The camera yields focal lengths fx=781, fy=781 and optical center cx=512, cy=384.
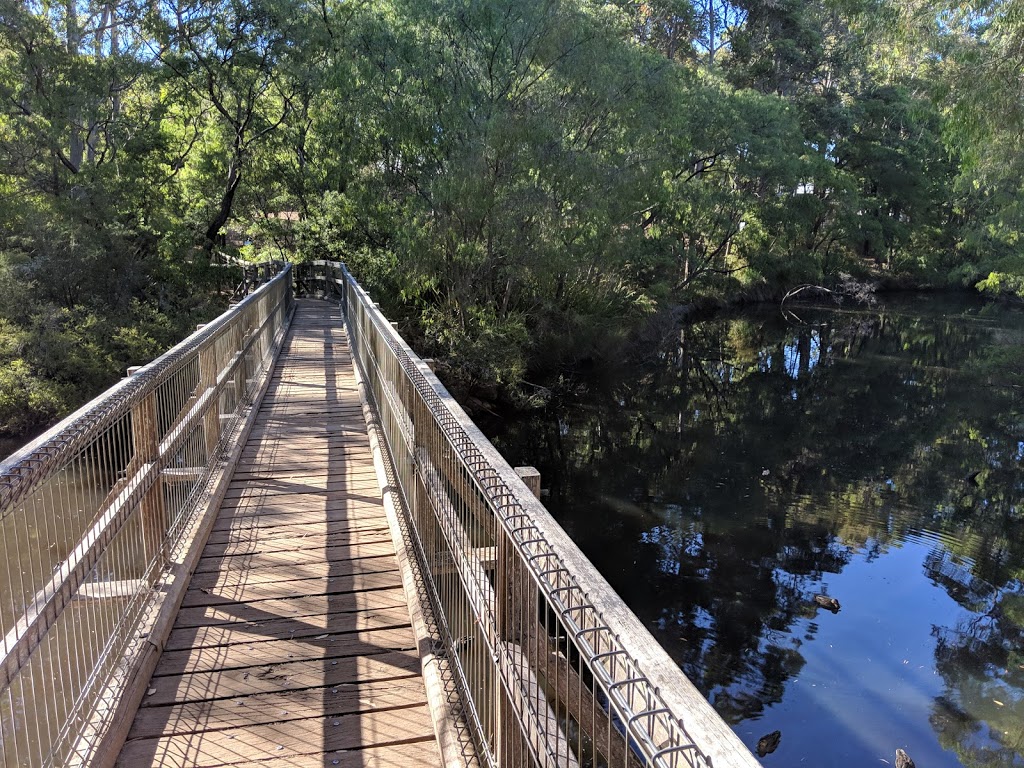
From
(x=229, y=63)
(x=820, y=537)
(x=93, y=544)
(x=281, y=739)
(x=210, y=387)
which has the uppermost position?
(x=229, y=63)

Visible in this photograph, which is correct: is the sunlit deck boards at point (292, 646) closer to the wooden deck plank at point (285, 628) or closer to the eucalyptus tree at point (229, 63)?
the wooden deck plank at point (285, 628)

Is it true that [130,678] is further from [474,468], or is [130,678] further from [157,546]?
[474,468]

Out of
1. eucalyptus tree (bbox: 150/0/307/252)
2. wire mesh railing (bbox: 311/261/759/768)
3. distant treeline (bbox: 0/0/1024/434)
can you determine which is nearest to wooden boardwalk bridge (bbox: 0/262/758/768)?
wire mesh railing (bbox: 311/261/759/768)

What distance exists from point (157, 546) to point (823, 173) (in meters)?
38.6

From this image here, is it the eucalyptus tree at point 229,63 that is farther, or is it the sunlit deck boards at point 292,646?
the eucalyptus tree at point 229,63

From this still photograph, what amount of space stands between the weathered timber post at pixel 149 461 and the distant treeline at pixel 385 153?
1264 cm

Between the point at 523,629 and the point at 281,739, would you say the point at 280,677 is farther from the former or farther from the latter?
the point at 523,629

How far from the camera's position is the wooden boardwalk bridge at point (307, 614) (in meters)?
2.10

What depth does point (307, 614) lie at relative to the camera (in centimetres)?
443

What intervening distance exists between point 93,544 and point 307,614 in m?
1.44

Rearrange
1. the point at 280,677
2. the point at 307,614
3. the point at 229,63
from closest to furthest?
the point at 280,677 → the point at 307,614 → the point at 229,63

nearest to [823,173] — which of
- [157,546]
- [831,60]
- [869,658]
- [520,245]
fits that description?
[831,60]

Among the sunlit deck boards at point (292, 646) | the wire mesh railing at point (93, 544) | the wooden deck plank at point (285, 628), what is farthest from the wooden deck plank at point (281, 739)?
the wooden deck plank at point (285, 628)

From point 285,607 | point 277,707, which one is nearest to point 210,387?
point 285,607
